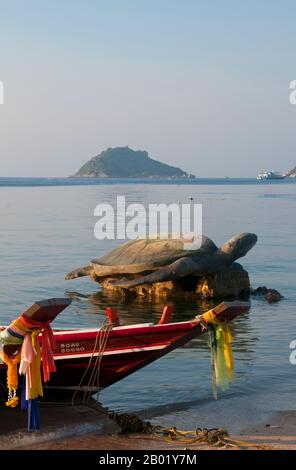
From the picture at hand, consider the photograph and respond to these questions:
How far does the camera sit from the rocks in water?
18.9 m

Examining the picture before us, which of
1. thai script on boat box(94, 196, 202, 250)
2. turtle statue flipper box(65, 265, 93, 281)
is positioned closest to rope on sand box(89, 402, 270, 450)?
turtle statue flipper box(65, 265, 93, 281)

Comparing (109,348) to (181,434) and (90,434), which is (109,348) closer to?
(90,434)

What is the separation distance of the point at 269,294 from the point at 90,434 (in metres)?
10.5

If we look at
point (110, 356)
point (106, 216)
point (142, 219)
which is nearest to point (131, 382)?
point (110, 356)

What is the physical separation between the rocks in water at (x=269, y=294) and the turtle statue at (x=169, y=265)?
0.32 meters

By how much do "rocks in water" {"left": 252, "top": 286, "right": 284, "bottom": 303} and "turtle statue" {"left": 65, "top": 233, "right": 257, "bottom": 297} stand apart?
0.32 m

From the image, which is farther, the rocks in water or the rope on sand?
the rocks in water

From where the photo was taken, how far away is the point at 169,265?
19391mm

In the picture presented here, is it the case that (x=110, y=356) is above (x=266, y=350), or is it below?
above

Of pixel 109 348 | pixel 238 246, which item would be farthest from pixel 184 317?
pixel 109 348

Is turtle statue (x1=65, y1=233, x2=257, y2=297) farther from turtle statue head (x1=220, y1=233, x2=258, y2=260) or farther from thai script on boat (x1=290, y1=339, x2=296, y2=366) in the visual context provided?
thai script on boat (x1=290, y1=339, x2=296, y2=366)

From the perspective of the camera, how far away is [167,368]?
12.8 metres

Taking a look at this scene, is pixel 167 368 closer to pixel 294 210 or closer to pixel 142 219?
pixel 142 219
